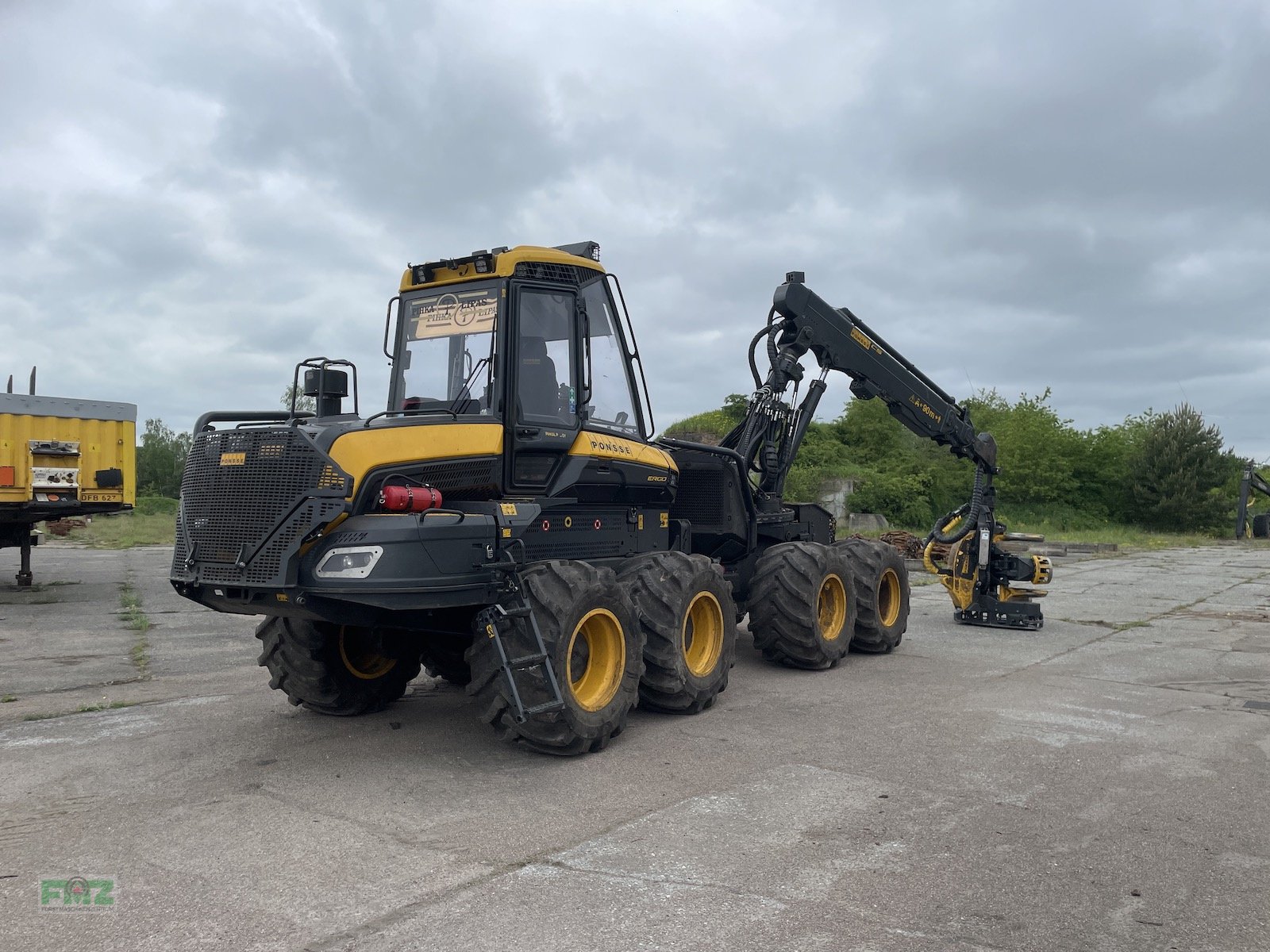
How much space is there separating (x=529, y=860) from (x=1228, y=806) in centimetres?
365

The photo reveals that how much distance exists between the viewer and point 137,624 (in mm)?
12625

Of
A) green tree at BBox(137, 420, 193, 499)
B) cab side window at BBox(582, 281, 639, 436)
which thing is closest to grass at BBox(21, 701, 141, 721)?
cab side window at BBox(582, 281, 639, 436)

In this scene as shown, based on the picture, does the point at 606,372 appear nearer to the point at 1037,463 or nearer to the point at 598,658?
the point at 598,658

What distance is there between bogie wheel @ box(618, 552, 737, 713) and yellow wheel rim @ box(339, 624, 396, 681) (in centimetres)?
184

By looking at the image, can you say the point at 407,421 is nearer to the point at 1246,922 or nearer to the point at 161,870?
the point at 161,870

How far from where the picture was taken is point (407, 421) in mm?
6285

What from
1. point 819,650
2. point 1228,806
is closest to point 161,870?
point 1228,806

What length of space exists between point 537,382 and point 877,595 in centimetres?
490

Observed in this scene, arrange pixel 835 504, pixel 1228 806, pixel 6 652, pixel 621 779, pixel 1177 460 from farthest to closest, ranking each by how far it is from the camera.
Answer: pixel 1177 460
pixel 835 504
pixel 6 652
pixel 621 779
pixel 1228 806

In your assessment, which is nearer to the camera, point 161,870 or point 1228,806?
point 161,870

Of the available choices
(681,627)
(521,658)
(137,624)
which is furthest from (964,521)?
(137,624)

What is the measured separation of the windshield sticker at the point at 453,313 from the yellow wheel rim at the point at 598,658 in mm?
2029

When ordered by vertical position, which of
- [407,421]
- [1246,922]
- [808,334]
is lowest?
[1246,922]

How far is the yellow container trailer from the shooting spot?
48.9 feet
